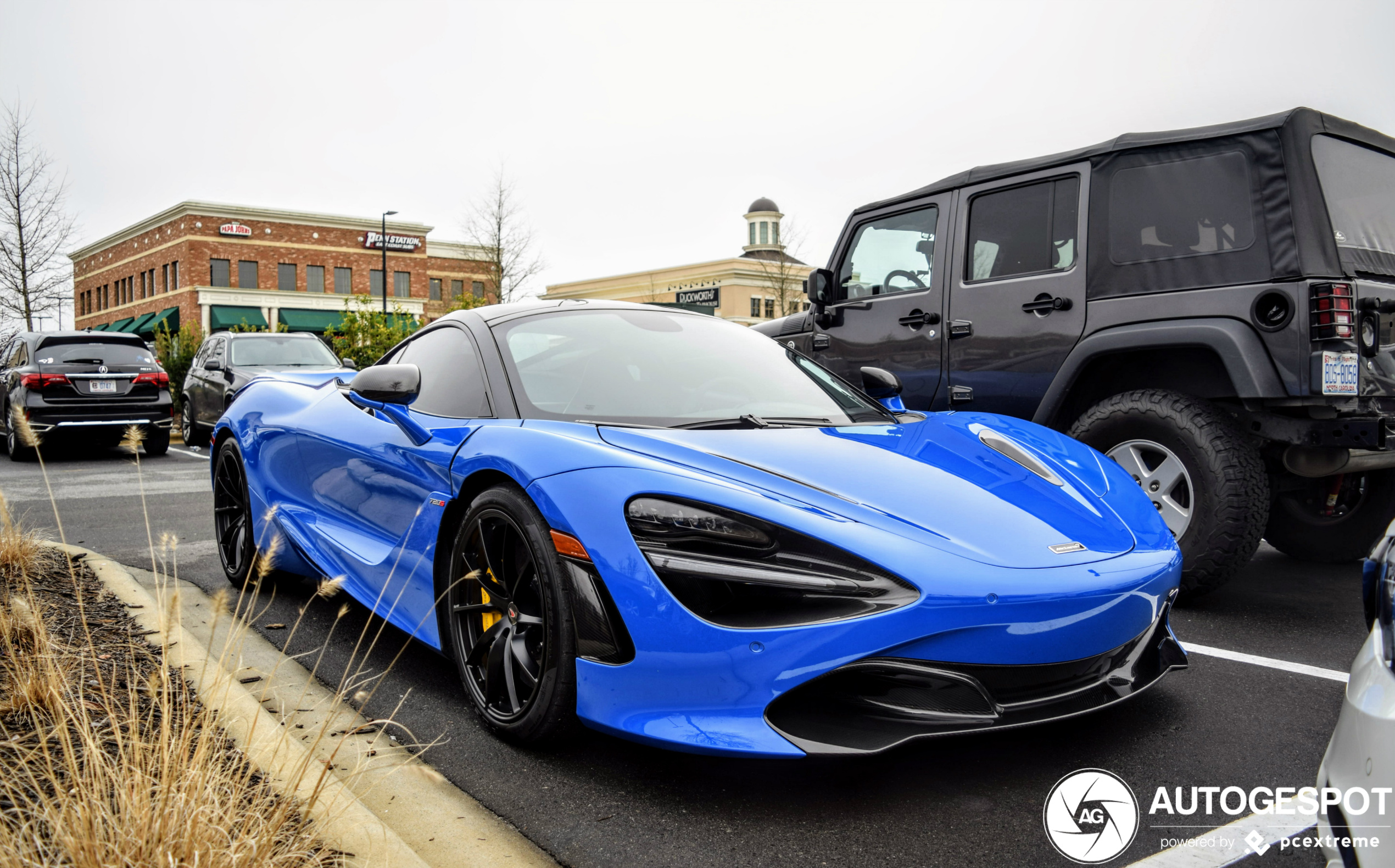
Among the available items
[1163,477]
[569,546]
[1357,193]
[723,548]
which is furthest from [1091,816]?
[1357,193]

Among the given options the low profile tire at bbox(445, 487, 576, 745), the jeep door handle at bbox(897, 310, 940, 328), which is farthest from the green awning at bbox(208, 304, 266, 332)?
the low profile tire at bbox(445, 487, 576, 745)

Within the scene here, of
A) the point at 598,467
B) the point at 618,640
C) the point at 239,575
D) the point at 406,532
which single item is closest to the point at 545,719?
the point at 618,640

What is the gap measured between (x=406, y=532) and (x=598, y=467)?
1.05 meters

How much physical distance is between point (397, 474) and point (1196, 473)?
3360 mm

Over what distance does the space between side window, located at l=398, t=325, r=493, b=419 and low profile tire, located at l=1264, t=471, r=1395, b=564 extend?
410cm

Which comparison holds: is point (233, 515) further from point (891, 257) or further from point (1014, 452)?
point (891, 257)

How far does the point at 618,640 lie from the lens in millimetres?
2447

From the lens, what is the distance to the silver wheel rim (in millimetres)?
4340

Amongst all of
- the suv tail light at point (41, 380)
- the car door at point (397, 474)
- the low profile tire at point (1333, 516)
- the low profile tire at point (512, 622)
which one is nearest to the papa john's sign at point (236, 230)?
the suv tail light at point (41, 380)

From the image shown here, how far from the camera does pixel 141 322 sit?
167ft

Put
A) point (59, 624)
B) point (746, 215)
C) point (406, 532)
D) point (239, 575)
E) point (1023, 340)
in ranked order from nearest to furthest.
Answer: point (406, 532) < point (59, 624) < point (239, 575) < point (1023, 340) < point (746, 215)

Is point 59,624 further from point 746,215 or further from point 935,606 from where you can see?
point 746,215

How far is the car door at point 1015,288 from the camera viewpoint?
4.98 meters

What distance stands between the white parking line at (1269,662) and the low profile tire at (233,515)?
4.11 m
